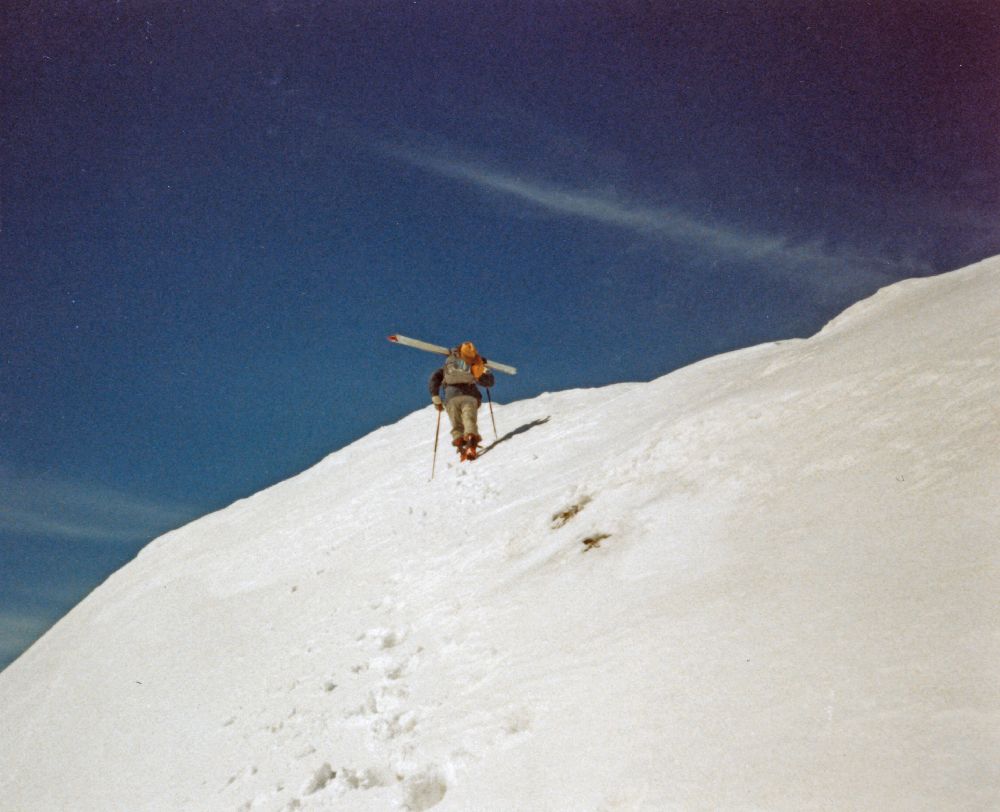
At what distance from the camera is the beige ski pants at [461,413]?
13.6 metres

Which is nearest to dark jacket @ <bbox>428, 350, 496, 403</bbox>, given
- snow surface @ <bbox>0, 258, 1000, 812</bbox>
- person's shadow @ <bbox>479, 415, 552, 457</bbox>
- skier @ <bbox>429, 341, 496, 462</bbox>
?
skier @ <bbox>429, 341, 496, 462</bbox>

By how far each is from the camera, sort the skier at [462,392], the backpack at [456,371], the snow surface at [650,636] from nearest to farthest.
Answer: the snow surface at [650,636], the skier at [462,392], the backpack at [456,371]

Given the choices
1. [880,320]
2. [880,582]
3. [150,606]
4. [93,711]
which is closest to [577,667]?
[880,582]

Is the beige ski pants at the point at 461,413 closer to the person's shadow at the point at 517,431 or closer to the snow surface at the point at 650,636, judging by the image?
the person's shadow at the point at 517,431

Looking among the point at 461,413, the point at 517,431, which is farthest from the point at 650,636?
the point at 517,431

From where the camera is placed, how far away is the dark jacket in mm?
13719

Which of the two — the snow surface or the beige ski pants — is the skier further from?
the snow surface

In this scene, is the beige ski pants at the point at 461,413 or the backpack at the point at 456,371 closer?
the beige ski pants at the point at 461,413

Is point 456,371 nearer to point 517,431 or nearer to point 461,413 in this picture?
point 461,413

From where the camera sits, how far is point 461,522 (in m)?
9.54

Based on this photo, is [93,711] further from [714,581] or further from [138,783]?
[714,581]

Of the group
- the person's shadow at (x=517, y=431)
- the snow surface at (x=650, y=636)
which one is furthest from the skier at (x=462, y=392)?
the snow surface at (x=650, y=636)

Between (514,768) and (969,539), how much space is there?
9.35 ft

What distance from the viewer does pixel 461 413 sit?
44.9 ft
